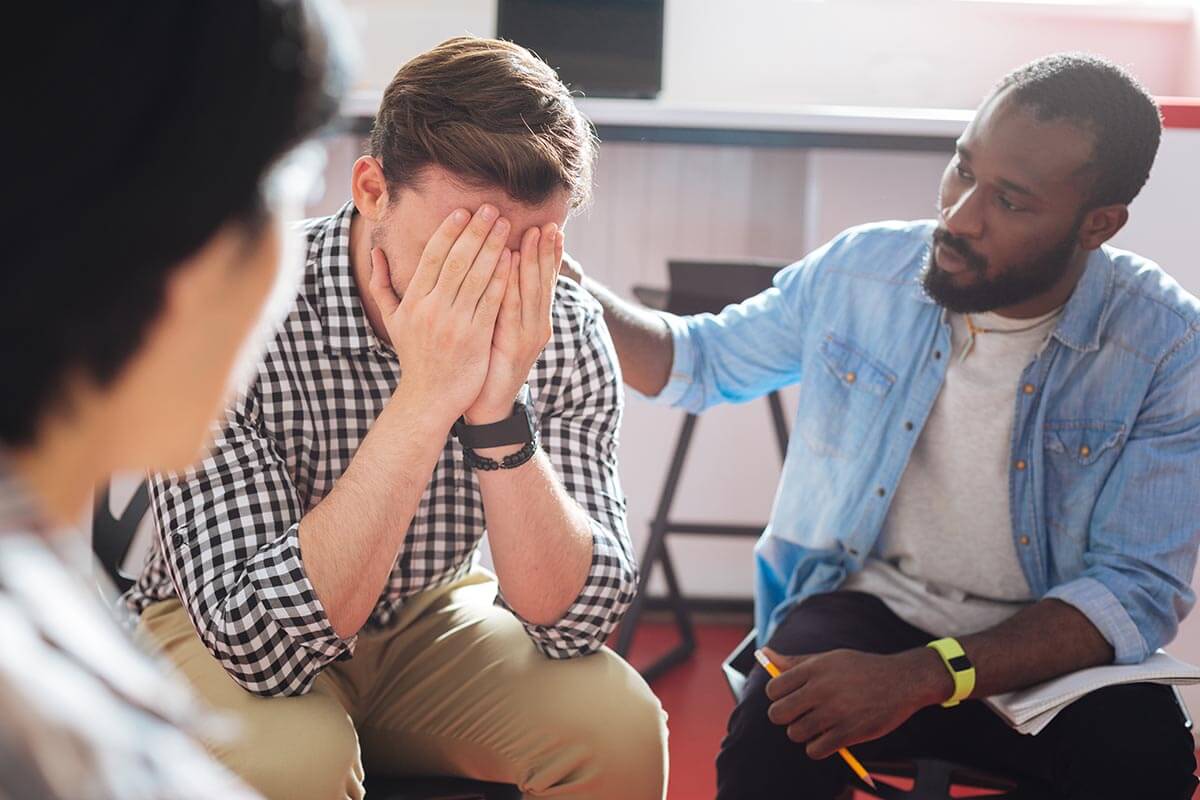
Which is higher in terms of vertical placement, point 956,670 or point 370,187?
point 370,187

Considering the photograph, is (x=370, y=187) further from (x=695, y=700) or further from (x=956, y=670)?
(x=695, y=700)

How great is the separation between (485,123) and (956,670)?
0.78 m

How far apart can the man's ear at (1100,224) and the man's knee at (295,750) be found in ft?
3.55

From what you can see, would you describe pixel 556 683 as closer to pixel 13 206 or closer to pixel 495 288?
pixel 495 288

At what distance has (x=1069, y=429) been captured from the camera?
1566 mm

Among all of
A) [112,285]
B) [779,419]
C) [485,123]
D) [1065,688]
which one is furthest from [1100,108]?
[112,285]

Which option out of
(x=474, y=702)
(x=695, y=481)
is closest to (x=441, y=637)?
(x=474, y=702)

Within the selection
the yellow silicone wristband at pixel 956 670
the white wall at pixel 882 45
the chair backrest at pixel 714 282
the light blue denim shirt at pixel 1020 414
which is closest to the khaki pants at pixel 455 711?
the yellow silicone wristband at pixel 956 670

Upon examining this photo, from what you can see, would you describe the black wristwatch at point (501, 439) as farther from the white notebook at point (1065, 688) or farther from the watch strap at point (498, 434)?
the white notebook at point (1065, 688)

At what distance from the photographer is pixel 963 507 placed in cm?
160

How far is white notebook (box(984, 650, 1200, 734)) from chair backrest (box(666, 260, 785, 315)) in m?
1.06

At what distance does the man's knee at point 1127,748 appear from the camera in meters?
1.35

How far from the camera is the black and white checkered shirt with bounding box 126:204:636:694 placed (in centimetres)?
117

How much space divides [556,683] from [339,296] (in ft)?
1.51
